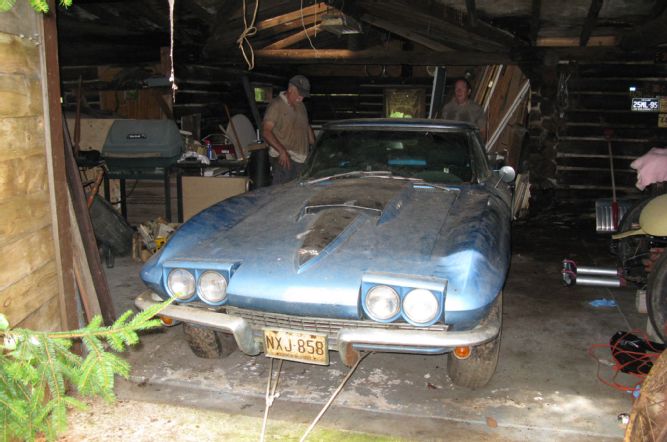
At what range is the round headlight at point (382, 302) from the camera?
3.06 meters

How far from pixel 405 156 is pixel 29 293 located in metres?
3.02

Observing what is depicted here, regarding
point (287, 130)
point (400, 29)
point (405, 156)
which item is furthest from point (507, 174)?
point (400, 29)

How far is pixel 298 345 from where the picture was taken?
10.5 feet

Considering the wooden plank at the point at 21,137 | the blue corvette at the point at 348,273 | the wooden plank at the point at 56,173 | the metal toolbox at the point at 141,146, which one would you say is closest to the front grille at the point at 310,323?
the blue corvette at the point at 348,273

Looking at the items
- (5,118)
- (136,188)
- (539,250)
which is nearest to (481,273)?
(5,118)

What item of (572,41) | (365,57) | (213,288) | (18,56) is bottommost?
(213,288)

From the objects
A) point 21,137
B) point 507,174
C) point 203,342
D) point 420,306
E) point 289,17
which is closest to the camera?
point 420,306

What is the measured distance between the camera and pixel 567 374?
402cm

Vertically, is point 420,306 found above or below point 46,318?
above

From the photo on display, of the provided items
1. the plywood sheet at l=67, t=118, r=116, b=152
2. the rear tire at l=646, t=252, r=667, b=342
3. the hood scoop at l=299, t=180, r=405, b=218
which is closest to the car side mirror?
the hood scoop at l=299, t=180, r=405, b=218

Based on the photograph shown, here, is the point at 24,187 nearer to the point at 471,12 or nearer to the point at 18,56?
the point at 18,56

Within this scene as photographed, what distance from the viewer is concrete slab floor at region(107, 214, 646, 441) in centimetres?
337

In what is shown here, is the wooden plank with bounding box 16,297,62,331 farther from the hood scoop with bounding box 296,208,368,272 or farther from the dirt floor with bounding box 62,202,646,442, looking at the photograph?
the hood scoop with bounding box 296,208,368,272

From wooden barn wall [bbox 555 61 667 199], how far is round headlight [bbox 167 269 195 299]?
880 centimetres
